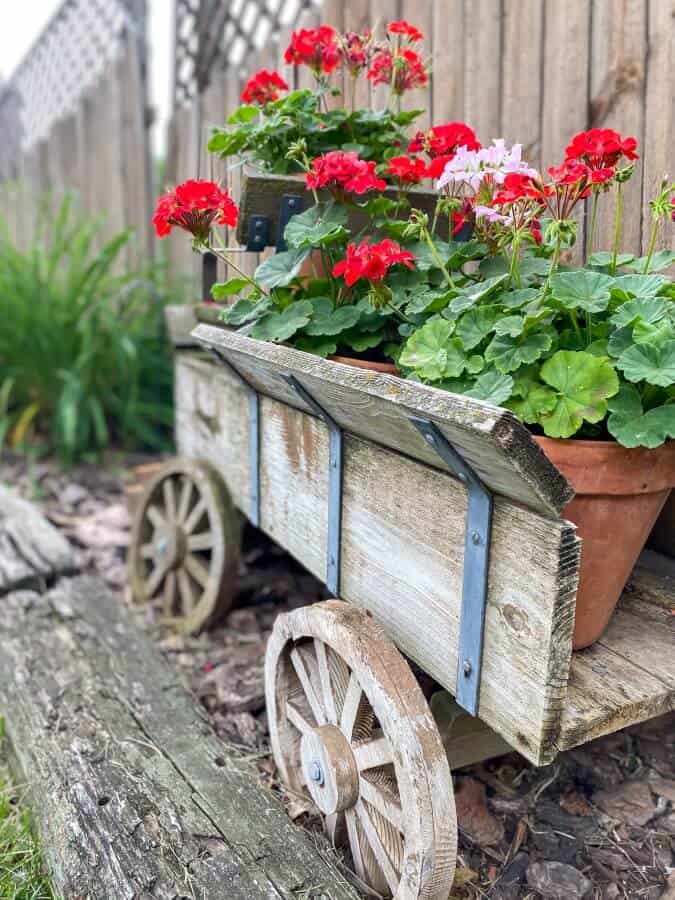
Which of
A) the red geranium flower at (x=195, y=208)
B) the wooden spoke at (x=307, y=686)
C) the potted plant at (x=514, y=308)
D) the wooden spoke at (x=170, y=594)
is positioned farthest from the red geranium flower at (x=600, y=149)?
the wooden spoke at (x=170, y=594)

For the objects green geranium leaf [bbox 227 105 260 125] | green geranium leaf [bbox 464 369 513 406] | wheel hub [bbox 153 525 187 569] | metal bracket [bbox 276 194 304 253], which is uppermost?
green geranium leaf [bbox 227 105 260 125]

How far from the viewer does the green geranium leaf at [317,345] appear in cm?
145

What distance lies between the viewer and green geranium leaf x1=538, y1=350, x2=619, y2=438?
3.57ft

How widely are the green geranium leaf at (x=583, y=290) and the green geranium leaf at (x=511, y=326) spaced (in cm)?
6

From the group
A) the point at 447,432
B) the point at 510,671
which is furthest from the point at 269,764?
the point at 447,432

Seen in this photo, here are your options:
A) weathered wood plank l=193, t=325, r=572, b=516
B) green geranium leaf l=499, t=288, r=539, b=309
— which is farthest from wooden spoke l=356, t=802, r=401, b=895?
green geranium leaf l=499, t=288, r=539, b=309

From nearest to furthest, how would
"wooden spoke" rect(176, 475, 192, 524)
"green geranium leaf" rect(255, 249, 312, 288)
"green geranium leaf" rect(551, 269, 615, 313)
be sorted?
1. "green geranium leaf" rect(551, 269, 615, 313)
2. "green geranium leaf" rect(255, 249, 312, 288)
3. "wooden spoke" rect(176, 475, 192, 524)

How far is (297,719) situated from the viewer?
1460 mm

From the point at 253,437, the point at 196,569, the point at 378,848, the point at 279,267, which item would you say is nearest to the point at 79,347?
the point at 196,569

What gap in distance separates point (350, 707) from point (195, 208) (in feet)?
2.85

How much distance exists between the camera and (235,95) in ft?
10.2

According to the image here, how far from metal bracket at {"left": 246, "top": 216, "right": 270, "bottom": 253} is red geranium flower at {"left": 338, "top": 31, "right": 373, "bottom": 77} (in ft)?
1.13

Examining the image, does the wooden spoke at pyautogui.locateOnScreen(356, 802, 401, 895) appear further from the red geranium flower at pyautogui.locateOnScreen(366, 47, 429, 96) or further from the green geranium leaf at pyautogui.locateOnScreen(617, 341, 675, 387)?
the red geranium flower at pyautogui.locateOnScreen(366, 47, 429, 96)

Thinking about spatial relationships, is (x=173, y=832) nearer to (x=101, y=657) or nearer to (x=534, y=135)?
(x=101, y=657)
